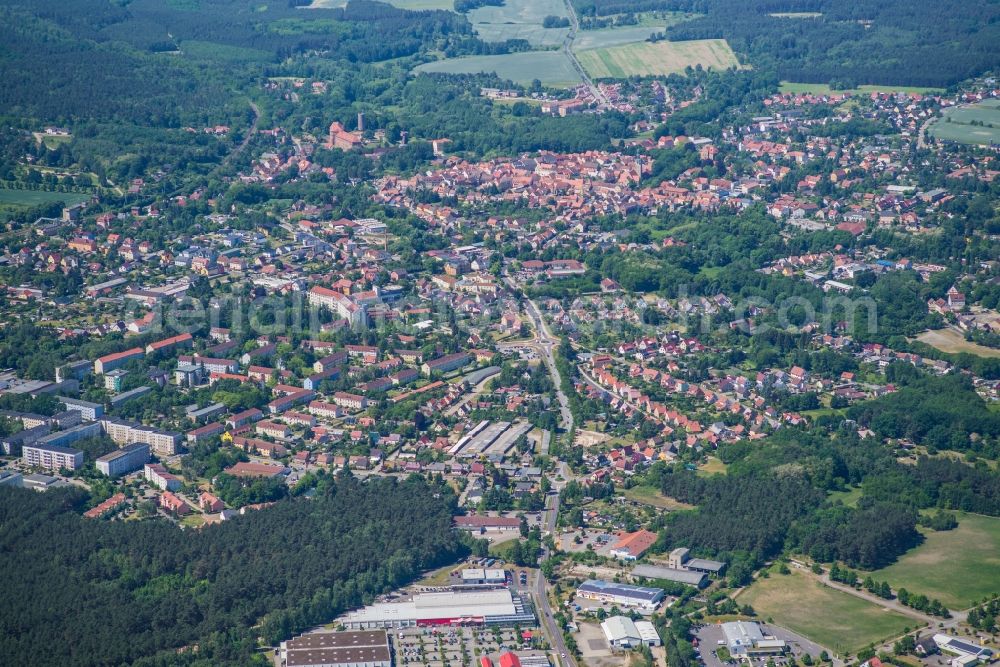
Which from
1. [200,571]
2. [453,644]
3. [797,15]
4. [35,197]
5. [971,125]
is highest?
[797,15]

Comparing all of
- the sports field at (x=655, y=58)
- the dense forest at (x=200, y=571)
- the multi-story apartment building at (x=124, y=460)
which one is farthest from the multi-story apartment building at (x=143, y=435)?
the sports field at (x=655, y=58)

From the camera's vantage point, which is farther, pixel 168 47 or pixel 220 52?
pixel 168 47

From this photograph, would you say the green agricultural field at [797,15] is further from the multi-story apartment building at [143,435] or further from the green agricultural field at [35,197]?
the multi-story apartment building at [143,435]

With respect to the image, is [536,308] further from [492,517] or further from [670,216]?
[492,517]

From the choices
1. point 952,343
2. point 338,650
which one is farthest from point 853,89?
point 338,650

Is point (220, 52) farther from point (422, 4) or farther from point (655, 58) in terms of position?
point (655, 58)

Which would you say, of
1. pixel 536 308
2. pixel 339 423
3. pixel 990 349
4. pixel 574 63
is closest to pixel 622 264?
pixel 536 308
